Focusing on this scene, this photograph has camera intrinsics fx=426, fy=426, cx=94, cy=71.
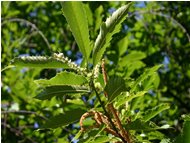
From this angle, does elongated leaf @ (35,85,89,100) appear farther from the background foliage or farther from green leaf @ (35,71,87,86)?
the background foliage

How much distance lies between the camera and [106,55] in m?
2.86

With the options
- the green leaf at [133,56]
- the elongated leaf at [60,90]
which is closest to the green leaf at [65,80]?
the elongated leaf at [60,90]

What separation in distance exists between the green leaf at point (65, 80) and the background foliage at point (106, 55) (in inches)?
A: 45.0

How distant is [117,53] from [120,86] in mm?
1491

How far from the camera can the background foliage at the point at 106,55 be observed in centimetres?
280

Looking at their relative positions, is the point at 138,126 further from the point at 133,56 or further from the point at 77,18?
the point at 133,56

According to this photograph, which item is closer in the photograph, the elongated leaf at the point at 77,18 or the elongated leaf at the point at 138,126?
the elongated leaf at the point at 77,18

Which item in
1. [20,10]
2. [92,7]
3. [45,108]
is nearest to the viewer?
[45,108]

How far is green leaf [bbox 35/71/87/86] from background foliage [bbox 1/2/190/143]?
3.75ft

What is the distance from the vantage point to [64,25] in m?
4.27

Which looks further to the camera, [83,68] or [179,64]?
[179,64]

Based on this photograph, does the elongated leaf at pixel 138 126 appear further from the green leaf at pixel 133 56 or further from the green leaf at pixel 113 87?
the green leaf at pixel 133 56

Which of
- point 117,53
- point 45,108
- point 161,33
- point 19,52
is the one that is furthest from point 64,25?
point 117,53

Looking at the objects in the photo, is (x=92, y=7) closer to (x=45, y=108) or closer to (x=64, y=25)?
(x=64, y=25)
